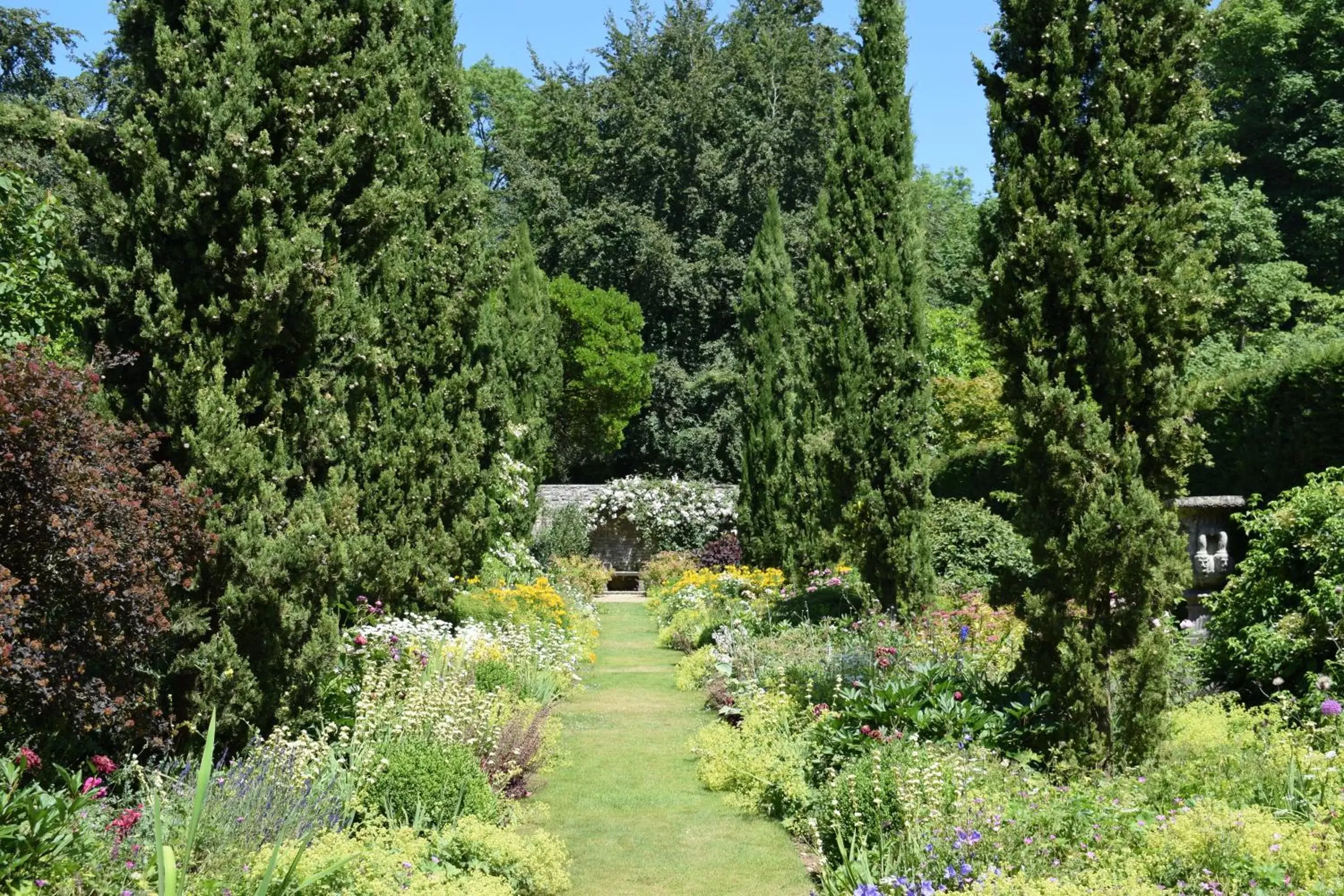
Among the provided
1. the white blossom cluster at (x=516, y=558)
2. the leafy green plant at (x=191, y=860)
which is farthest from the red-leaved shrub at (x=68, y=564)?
the white blossom cluster at (x=516, y=558)

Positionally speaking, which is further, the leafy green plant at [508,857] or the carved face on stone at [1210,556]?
the carved face on stone at [1210,556]

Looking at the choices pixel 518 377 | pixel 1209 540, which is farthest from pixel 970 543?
pixel 518 377

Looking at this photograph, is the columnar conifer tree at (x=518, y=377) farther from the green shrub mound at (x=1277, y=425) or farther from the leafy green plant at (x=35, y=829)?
the leafy green plant at (x=35, y=829)

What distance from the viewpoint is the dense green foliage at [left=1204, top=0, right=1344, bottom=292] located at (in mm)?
23516

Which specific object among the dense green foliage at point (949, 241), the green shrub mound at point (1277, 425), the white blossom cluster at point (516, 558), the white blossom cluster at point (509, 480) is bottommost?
the white blossom cluster at point (516, 558)

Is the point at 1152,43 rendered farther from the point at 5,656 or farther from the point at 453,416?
the point at 453,416

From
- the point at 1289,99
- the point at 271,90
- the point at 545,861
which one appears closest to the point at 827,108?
the point at 1289,99

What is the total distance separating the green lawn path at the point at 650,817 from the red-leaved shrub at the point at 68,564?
8.09ft

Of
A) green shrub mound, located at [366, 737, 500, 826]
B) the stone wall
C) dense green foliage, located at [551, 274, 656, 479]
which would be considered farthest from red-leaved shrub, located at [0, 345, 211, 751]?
dense green foliage, located at [551, 274, 656, 479]

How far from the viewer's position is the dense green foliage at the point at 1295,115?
23516 mm

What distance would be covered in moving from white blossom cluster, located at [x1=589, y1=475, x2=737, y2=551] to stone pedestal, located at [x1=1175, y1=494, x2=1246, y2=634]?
553 inches

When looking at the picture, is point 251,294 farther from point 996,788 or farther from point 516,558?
point 516,558

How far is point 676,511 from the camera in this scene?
24578 millimetres

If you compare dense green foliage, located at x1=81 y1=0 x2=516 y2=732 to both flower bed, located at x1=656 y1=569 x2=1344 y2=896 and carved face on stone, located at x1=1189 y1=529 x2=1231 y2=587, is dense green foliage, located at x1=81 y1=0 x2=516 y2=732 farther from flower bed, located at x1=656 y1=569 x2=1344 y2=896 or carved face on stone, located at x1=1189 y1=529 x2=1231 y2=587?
carved face on stone, located at x1=1189 y1=529 x2=1231 y2=587
